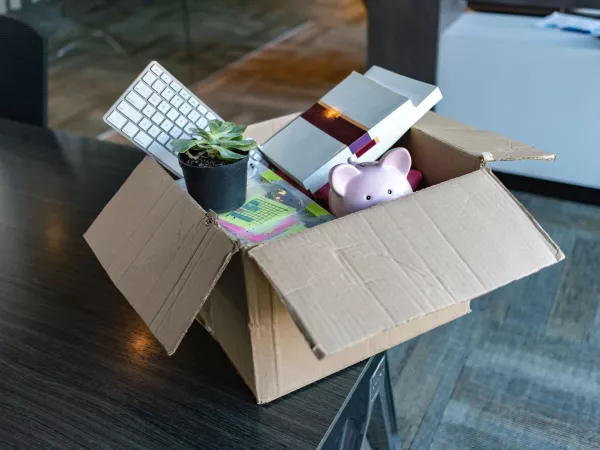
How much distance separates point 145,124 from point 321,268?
0.46 m

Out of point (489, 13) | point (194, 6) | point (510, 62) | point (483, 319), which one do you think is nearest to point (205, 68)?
point (194, 6)

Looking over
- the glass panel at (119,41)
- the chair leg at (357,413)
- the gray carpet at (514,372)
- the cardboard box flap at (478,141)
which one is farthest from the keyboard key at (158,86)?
the glass panel at (119,41)

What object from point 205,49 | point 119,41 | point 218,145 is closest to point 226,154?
point 218,145

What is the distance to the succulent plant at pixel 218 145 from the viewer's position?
0.84 metres

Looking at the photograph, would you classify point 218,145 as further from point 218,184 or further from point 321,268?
point 321,268

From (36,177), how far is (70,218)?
0.21 m

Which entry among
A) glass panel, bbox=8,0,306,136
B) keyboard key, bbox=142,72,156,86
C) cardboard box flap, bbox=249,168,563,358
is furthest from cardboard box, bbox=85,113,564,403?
glass panel, bbox=8,0,306,136

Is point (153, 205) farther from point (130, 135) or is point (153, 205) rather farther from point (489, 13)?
point (489, 13)

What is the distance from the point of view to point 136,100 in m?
0.97

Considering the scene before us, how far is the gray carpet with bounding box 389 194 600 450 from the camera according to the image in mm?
1457

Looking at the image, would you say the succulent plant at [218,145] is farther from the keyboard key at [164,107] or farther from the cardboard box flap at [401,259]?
the cardboard box flap at [401,259]

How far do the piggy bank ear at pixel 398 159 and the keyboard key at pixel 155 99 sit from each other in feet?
1.19

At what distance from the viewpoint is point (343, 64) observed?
390 cm

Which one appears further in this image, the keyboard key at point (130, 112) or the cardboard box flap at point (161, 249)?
the keyboard key at point (130, 112)
